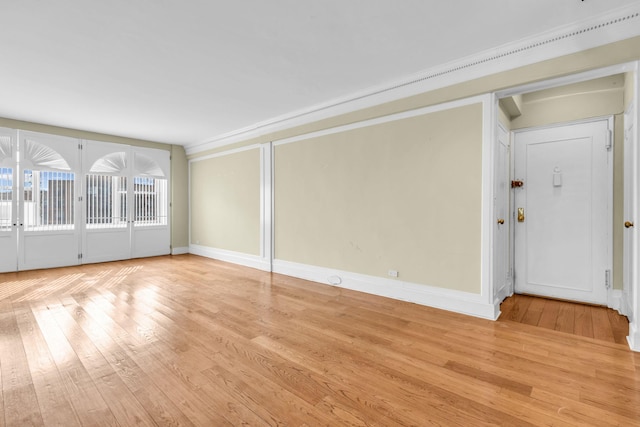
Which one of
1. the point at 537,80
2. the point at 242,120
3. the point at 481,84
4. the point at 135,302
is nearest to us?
the point at 537,80

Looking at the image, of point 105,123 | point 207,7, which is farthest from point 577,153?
point 105,123

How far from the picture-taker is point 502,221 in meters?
3.62

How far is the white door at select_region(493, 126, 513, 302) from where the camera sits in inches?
141

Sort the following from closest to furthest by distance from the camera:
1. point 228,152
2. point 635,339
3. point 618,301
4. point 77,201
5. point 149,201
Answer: point 635,339, point 618,301, point 77,201, point 228,152, point 149,201

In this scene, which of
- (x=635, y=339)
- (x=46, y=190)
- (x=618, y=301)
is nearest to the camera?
(x=635, y=339)

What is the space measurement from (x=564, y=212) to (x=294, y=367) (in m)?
3.95

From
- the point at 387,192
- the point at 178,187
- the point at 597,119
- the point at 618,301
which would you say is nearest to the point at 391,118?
the point at 387,192

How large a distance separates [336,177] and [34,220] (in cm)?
587

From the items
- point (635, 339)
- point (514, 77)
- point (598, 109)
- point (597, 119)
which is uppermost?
point (514, 77)

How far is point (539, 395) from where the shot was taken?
1.95 m

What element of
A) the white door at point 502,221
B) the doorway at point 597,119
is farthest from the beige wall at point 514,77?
the white door at point 502,221

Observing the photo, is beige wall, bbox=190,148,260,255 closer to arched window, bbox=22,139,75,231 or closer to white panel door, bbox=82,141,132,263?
white panel door, bbox=82,141,132,263

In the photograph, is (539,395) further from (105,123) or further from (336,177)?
(105,123)

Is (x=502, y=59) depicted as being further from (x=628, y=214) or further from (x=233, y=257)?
(x=233, y=257)
